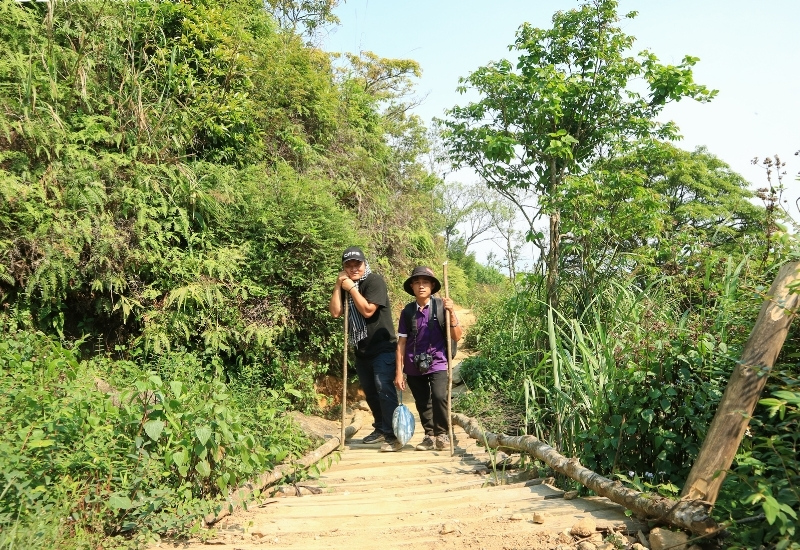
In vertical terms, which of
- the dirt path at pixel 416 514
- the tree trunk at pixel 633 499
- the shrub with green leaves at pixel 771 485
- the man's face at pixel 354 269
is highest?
the man's face at pixel 354 269

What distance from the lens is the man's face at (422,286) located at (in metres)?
6.66

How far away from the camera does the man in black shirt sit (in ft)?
22.0

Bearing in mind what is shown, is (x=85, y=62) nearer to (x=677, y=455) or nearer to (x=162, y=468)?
(x=162, y=468)

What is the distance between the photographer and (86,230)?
656 cm

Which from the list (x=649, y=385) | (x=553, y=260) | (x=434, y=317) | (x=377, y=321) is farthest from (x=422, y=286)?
(x=649, y=385)

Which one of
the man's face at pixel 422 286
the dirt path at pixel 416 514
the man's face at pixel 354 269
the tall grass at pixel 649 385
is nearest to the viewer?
the dirt path at pixel 416 514

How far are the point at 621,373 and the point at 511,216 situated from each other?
3664 centimetres

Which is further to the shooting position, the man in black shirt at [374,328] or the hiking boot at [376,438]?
the hiking boot at [376,438]

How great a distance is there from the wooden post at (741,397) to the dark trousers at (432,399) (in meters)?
3.40

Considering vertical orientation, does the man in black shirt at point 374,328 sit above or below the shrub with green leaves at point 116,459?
above

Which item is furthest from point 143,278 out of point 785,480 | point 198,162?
point 785,480

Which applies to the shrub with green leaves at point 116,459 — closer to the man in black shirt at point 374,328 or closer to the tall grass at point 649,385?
the man in black shirt at point 374,328

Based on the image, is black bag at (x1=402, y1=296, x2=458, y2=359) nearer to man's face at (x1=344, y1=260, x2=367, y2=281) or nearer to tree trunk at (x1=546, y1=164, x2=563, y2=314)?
man's face at (x1=344, y1=260, x2=367, y2=281)

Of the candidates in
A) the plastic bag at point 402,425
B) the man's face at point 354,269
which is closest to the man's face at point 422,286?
the man's face at point 354,269
